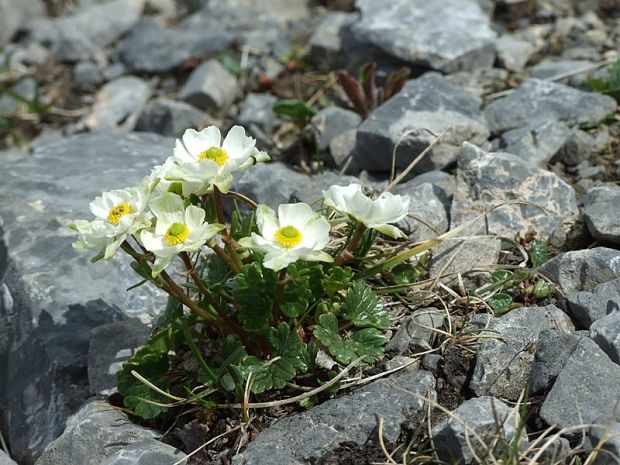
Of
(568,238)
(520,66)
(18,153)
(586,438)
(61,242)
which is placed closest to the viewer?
(586,438)

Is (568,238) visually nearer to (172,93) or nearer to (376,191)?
(376,191)

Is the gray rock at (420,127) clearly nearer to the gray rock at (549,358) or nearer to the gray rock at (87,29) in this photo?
the gray rock at (549,358)

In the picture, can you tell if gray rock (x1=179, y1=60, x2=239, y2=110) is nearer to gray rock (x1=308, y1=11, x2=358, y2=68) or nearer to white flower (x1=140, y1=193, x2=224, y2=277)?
gray rock (x1=308, y1=11, x2=358, y2=68)

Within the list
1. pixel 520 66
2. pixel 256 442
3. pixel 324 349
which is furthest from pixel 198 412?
pixel 520 66

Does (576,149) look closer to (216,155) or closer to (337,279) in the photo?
(337,279)

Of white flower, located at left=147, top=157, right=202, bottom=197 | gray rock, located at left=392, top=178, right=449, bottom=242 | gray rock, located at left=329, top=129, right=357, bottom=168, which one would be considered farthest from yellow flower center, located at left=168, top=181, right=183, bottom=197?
gray rock, located at left=329, top=129, right=357, bottom=168

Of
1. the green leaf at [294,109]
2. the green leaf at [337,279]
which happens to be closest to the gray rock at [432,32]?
the green leaf at [294,109]
